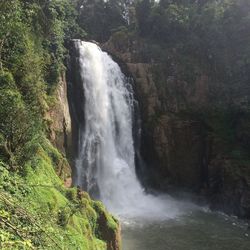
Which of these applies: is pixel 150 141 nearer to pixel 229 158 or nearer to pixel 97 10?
pixel 229 158

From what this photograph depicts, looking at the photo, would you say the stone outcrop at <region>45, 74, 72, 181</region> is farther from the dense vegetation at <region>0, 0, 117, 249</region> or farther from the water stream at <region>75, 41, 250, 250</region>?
the water stream at <region>75, 41, 250, 250</region>

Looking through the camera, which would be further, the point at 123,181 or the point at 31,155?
the point at 123,181

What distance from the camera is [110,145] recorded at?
28.0m

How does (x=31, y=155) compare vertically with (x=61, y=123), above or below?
below

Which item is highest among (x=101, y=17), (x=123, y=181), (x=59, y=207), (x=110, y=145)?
(x=101, y=17)

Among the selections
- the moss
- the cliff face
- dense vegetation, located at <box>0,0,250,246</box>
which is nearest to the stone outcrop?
Answer: dense vegetation, located at <box>0,0,250,246</box>

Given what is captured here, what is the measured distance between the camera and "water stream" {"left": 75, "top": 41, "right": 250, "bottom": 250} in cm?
2055

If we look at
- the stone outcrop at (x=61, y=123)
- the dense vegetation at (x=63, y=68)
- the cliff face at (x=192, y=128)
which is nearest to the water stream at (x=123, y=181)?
the cliff face at (x=192, y=128)

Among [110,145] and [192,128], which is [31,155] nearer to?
[110,145]

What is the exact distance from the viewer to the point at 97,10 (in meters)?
47.8

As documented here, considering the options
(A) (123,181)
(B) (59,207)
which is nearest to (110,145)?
(A) (123,181)

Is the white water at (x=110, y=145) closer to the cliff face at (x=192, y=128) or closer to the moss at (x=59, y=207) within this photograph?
the cliff face at (x=192, y=128)

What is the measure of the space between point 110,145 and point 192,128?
23.7ft

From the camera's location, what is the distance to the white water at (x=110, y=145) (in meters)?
25.9
